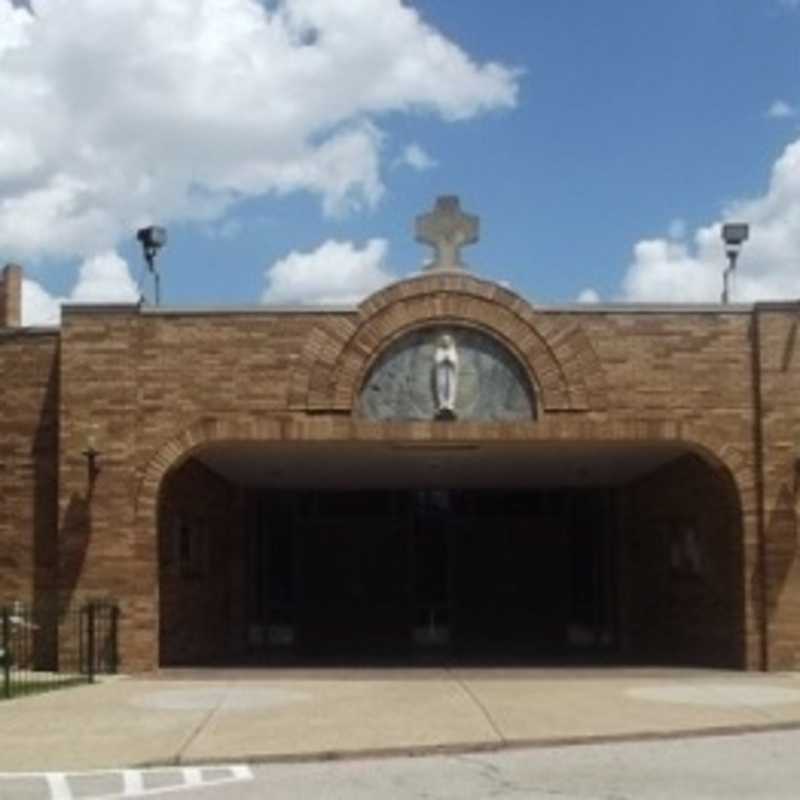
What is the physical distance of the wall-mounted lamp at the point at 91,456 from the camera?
2239 centimetres

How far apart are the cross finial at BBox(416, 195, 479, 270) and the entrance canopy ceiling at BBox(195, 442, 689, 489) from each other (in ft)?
8.14

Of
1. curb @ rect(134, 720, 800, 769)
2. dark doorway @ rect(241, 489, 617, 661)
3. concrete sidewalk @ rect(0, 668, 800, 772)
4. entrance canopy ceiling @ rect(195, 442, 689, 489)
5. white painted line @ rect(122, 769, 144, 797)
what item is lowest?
white painted line @ rect(122, 769, 144, 797)

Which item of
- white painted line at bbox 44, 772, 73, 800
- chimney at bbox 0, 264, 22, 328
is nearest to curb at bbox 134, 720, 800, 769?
white painted line at bbox 44, 772, 73, 800

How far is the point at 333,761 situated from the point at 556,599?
18198 mm

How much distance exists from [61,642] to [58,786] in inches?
399

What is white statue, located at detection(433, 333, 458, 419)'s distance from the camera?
2241cm

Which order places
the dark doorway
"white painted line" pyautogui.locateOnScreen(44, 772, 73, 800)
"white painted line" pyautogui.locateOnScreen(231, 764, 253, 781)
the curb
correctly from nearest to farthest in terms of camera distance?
"white painted line" pyautogui.locateOnScreen(44, 772, 73, 800) < "white painted line" pyautogui.locateOnScreen(231, 764, 253, 781) < the curb < the dark doorway

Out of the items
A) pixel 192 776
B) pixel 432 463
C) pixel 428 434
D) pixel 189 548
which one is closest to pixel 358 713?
pixel 192 776

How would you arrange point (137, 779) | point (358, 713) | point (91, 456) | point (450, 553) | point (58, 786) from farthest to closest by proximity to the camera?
point (450, 553)
point (91, 456)
point (358, 713)
point (137, 779)
point (58, 786)

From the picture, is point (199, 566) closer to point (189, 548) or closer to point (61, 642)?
point (189, 548)

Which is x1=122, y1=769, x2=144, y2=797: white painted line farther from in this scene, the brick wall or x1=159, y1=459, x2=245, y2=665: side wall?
x1=159, y1=459, x2=245, y2=665: side wall

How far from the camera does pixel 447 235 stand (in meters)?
23.0

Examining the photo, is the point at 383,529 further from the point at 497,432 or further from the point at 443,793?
the point at 443,793

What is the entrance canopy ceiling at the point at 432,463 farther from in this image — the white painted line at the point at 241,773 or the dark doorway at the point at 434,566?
the white painted line at the point at 241,773
